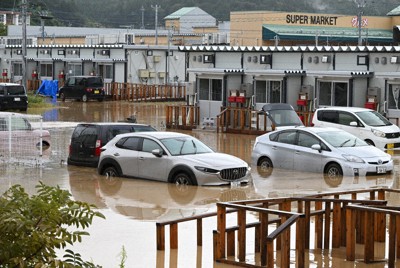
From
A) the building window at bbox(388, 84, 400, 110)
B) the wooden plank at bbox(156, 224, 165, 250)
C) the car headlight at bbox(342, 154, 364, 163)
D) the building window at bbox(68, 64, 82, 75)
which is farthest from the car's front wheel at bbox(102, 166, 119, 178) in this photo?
the building window at bbox(68, 64, 82, 75)

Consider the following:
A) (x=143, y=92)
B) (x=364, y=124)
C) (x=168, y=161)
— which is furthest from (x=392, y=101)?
(x=143, y=92)

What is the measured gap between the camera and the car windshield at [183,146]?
22.5 meters

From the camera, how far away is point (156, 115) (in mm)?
47906

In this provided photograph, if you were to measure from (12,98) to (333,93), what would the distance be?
1933 cm

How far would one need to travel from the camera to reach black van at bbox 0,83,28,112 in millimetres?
48875

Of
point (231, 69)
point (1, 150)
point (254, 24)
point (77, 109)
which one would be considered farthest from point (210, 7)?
point (1, 150)

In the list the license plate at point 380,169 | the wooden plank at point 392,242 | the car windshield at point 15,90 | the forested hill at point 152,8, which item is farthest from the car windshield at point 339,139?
the forested hill at point 152,8

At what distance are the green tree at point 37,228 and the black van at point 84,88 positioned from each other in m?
48.6

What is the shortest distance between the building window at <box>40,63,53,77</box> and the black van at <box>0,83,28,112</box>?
56.0 feet

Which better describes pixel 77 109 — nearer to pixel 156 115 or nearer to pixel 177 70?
pixel 156 115

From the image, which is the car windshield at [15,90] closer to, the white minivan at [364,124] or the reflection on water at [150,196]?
the white minivan at [364,124]

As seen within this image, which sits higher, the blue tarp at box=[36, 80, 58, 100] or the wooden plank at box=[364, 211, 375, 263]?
the blue tarp at box=[36, 80, 58, 100]

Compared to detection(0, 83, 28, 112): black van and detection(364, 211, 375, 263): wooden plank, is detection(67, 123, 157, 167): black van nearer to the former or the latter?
detection(364, 211, 375, 263): wooden plank

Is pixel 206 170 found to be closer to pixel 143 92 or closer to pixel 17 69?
pixel 143 92
